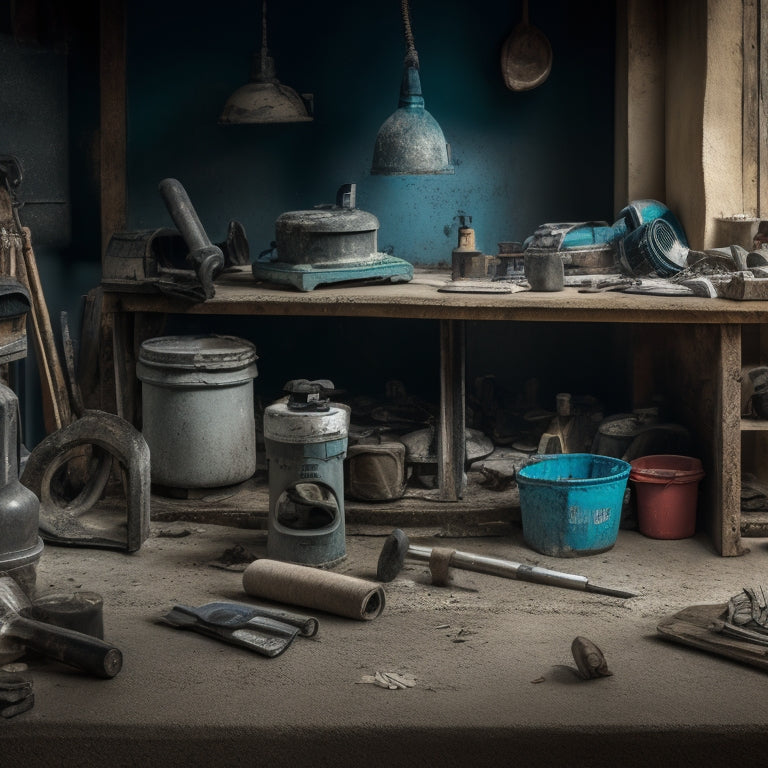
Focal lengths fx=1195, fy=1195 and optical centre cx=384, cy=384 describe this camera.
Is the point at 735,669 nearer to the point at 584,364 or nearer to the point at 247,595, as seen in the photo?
the point at 247,595

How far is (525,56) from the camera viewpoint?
584 cm

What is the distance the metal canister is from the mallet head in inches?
38.5

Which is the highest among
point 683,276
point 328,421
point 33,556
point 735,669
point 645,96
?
point 645,96

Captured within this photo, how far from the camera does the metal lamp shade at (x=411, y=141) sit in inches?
209

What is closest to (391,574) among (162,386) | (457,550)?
(457,550)

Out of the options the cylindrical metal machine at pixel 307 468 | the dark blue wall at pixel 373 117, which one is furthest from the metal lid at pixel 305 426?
the dark blue wall at pixel 373 117

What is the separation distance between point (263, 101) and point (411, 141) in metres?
0.74

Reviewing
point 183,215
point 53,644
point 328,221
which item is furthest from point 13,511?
point 328,221

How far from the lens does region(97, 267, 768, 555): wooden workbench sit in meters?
4.76

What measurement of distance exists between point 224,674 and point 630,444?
2334 mm

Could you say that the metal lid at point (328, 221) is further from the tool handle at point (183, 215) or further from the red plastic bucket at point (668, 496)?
the red plastic bucket at point (668, 496)

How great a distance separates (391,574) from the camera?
4.60 metres

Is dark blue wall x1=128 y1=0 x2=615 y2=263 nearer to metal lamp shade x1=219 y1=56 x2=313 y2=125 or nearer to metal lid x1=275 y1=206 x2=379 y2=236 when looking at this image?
metal lamp shade x1=219 y1=56 x2=313 y2=125

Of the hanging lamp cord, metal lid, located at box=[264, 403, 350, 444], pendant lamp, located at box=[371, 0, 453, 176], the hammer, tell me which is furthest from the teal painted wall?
the hammer
